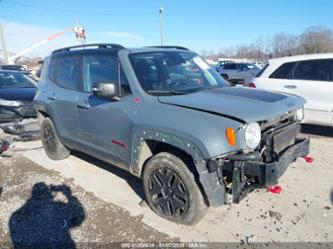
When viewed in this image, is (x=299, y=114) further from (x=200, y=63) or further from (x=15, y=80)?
(x=15, y=80)

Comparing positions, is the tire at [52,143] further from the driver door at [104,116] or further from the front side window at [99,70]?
the front side window at [99,70]

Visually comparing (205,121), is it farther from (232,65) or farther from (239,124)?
(232,65)

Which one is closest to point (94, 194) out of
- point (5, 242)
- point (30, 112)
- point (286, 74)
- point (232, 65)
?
point (5, 242)

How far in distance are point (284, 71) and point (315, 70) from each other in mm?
625

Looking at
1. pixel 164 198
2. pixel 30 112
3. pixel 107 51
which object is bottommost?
pixel 164 198

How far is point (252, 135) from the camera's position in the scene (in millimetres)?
2609

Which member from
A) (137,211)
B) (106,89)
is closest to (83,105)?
(106,89)

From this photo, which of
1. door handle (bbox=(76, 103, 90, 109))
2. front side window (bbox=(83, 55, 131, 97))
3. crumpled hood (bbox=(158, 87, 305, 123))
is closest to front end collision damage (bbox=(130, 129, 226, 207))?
crumpled hood (bbox=(158, 87, 305, 123))

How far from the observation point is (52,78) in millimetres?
4879

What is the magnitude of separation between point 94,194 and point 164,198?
4.22 feet

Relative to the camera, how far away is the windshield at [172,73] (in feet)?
10.9

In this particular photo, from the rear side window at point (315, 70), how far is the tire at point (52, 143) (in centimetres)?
517

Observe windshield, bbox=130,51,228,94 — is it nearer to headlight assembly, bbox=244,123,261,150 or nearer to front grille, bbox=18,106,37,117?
headlight assembly, bbox=244,123,261,150

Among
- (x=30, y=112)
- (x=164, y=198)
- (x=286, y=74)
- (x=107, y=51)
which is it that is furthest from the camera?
(x=30, y=112)
